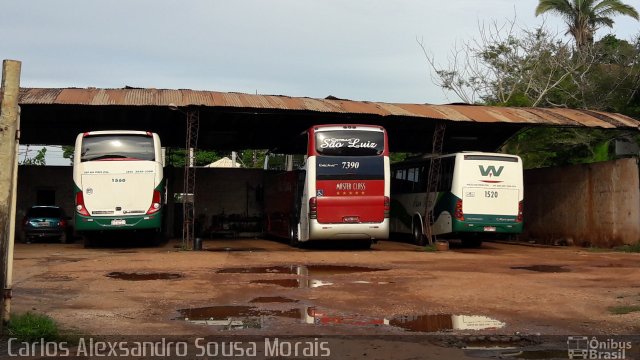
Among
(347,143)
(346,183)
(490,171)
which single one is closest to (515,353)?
(346,183)

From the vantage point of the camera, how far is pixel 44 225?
23656 millimetres

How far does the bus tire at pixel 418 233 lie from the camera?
22298 mm

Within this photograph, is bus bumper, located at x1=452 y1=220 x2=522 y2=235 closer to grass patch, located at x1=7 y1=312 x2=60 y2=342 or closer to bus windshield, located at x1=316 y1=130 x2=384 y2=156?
bus windshield, located at x1=316 y1=130 x2=384 y2=156

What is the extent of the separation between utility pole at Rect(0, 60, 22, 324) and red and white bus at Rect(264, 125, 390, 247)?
12.2 m

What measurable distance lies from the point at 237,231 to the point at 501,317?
73.9 feet

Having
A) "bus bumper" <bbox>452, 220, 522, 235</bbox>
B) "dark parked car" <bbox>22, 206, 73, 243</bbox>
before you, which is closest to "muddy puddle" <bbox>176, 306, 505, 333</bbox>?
"bus bumper" <bbox>452, 220, 522, 235</bbox>

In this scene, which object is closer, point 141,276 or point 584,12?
point 141,276

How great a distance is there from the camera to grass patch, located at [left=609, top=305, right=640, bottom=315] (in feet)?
25.7

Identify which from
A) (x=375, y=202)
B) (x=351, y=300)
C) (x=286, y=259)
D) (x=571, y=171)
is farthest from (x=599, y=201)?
(x=351, y=300)

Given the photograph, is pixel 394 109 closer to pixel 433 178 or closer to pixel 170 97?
pixel 433 178

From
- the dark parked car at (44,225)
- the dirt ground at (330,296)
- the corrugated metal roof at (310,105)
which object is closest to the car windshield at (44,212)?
the dark parked car at (44,225)

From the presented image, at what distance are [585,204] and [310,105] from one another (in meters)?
9.98

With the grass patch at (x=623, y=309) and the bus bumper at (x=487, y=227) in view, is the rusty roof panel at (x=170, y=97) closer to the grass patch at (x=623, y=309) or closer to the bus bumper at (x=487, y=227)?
the bus bumper at (x=487, y=227)

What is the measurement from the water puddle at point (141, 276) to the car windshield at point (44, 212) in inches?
524
